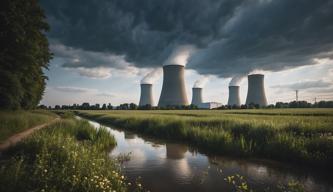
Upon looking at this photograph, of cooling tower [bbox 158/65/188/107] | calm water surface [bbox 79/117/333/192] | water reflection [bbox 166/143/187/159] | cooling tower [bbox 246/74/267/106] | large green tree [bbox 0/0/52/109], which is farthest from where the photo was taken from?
cooling tower [bbox 246/74/267/106]

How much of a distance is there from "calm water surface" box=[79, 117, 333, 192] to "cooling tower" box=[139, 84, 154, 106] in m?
44.3

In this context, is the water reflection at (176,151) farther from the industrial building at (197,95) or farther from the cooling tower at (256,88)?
the industrial building at (197,95)

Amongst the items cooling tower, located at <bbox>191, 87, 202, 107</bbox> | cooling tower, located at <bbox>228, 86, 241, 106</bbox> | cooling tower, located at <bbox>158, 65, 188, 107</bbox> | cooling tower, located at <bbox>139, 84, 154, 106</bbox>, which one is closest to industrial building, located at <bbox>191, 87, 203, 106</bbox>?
cooling tower, located at <bbox>191, 87, 202, 107</bbox>

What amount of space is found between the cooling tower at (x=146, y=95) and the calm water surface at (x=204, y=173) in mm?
44265

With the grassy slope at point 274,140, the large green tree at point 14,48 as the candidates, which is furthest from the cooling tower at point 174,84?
the grassy slope at point 274,140

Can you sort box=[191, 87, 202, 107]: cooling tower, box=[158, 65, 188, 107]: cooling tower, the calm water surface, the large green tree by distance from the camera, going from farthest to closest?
box=[191, 87, 202, 107]: cooling tower
box=[158, 65, 188, 107]: cooling tower
the large green tree
the calm water surface

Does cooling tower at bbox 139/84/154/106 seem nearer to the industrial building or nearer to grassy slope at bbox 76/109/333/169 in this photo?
the industrial building

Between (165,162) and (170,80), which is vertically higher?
(170,80)

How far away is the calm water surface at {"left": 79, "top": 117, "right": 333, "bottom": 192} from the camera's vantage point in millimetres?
5461

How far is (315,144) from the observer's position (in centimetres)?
738

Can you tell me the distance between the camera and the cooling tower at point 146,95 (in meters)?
53.1

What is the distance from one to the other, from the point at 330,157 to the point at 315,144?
0.58 metres

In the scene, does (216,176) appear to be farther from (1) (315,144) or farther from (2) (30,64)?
(2) (30,64)

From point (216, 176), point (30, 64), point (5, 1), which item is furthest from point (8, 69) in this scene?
point (216, 176)
